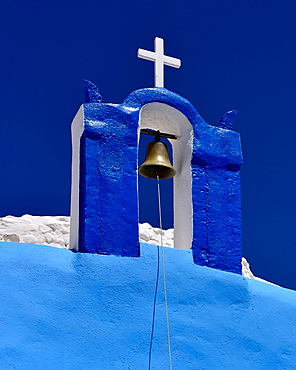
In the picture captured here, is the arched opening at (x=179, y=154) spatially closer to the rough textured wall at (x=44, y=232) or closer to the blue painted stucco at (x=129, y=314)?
the blue painted stucco at (x=129, y=314)

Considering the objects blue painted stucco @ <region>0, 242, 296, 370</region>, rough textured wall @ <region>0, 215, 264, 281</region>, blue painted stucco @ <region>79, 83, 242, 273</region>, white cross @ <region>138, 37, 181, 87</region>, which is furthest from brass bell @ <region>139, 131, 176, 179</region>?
rough textured wall @ <region>0, 215, 264, 281</region>

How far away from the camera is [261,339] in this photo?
434 centimetres

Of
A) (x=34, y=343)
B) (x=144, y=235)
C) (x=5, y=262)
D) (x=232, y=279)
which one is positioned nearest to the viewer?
(x=34, y=343)

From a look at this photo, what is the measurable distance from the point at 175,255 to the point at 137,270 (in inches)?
13.0

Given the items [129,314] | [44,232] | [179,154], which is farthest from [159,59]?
[44,232]

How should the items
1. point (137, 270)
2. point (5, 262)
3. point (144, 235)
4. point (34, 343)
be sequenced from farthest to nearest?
point (144, 235)
point (137, 270)
point (5, 262)
point (34, 343)

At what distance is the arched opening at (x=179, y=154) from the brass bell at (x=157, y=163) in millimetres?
104

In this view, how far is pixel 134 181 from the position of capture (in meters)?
4.55

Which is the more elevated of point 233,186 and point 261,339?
point 233,186

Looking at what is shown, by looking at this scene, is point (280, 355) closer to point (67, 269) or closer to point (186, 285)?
point (186, 285)

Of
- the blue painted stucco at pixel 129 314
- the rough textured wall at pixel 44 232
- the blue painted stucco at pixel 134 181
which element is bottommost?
the blue painted stucco at pixel 129 314

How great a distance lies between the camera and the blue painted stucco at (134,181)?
Answer: 4.39 meters

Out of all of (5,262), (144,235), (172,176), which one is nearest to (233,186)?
(172,176)

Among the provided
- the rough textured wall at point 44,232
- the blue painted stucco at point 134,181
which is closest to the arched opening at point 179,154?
the blue painted stucco at point 134,181
